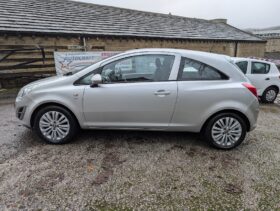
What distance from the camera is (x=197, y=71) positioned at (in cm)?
362

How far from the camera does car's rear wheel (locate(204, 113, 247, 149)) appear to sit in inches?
143

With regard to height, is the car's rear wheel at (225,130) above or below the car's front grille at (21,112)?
below

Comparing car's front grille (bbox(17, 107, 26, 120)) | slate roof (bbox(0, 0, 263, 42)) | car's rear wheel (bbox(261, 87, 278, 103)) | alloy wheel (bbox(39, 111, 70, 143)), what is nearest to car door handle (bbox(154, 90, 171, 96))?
alloy wheel (bbox(39, 111, 70, 143))

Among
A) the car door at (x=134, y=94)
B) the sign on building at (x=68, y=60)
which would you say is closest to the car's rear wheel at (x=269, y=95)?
the car door at (x=134, y=94)

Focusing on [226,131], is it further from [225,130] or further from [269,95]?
[269,95]

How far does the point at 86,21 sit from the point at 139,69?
10514mm

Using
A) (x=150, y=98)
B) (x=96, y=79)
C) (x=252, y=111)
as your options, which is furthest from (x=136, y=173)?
(x=252, y=111)

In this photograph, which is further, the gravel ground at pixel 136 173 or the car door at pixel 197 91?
the car door at pixel 197 91

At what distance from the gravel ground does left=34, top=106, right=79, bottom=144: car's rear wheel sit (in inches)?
6.1

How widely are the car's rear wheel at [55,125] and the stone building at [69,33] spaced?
6677 mm

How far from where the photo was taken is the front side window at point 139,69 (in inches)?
142

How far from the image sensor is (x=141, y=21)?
16.3 m

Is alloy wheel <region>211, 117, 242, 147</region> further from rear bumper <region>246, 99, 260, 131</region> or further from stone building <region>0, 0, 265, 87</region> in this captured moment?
stone building <region>0, 0, 265, 87</region>

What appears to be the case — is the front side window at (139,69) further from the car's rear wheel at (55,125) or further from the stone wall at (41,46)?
the stone wall at (41,46)
